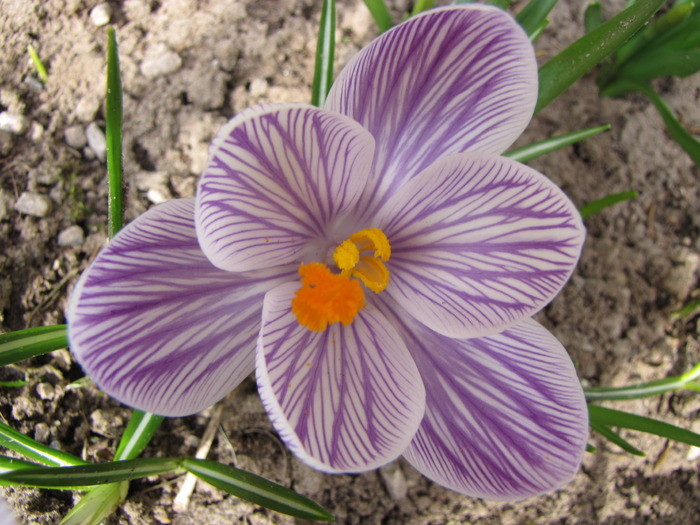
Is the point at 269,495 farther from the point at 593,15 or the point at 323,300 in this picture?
the point at 593,15

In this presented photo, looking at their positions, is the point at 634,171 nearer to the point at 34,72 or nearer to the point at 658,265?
the point at 658,265

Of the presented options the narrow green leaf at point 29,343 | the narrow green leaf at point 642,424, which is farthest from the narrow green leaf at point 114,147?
the narrow green leaf at point 642,424

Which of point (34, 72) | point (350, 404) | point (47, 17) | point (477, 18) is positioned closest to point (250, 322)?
point (350, 404)

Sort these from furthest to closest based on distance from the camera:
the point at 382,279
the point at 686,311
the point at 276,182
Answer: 1. the point at 686,311
2. the point at 382,279
3. the point at 276,182

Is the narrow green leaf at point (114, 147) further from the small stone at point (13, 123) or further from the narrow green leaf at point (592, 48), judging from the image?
the narrow green leaf at point (592, 48)

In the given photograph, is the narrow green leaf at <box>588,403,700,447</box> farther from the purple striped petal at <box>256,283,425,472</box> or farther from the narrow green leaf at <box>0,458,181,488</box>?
the narrow green leaf at <box>0,458,181,488</box>

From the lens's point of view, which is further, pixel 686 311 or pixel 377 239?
pixel 686 311

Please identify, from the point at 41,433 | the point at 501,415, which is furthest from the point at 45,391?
the point at 501,415
